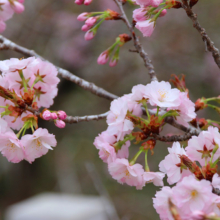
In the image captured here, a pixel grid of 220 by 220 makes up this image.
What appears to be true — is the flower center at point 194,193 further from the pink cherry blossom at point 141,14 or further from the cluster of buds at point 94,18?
the cluster of buds at point 94,18

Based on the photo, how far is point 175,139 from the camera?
1.00 metres

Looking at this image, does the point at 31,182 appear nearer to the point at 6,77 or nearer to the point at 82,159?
the point at 82,159

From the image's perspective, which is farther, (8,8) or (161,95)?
(8,8)

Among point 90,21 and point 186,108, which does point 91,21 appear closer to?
point 90,21

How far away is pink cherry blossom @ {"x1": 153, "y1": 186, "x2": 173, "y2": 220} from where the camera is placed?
0.75 m

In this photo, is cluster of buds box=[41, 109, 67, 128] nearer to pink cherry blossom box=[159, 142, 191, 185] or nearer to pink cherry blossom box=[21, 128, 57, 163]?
pink cherry blossom box=[21, 128, 57, 163]

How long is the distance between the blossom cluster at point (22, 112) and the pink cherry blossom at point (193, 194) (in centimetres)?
45

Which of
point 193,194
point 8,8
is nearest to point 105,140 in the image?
point 193,194

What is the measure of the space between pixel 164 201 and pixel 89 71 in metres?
3.70

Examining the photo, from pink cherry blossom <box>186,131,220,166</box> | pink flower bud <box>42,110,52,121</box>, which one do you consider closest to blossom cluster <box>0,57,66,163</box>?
pink flower bud <box>42,110,52,121</box>

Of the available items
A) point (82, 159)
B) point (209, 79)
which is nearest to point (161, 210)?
point (209, 79)

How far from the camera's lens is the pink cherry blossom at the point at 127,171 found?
95 centimetres

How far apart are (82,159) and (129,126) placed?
4119 mm

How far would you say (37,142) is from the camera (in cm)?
98
